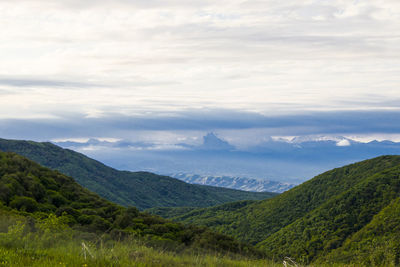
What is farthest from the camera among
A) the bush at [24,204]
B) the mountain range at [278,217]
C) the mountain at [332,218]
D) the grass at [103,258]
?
the mountain at [332,218]

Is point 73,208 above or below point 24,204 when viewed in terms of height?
below

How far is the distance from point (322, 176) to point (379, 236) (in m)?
51.7

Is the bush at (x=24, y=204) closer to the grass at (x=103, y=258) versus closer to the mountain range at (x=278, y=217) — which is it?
the mountain range at (x=278, y=217)

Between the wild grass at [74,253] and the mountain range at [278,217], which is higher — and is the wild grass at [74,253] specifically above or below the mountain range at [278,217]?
above

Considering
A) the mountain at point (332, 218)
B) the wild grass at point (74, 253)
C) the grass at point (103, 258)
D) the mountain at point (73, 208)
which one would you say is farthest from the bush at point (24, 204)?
the mountain at point (332, 218)

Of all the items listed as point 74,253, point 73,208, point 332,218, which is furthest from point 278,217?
point 74,253

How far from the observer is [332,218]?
2355 inches

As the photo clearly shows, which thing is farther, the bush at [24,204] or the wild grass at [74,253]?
the bush at [24,204]

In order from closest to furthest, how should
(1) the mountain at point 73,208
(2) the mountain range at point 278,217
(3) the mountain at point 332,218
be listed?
(2) the mountain range at point 278,217 → (1) the mountain at point 73,208 → (3) the mountain at point 332,218

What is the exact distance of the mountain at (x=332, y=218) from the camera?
4556 centimetres

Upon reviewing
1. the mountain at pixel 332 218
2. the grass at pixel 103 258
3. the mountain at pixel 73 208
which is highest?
the grass at pixel 103 258

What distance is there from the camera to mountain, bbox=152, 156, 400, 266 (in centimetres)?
4556

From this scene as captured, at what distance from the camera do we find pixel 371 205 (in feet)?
189

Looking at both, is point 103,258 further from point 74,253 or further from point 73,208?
point 73,208
